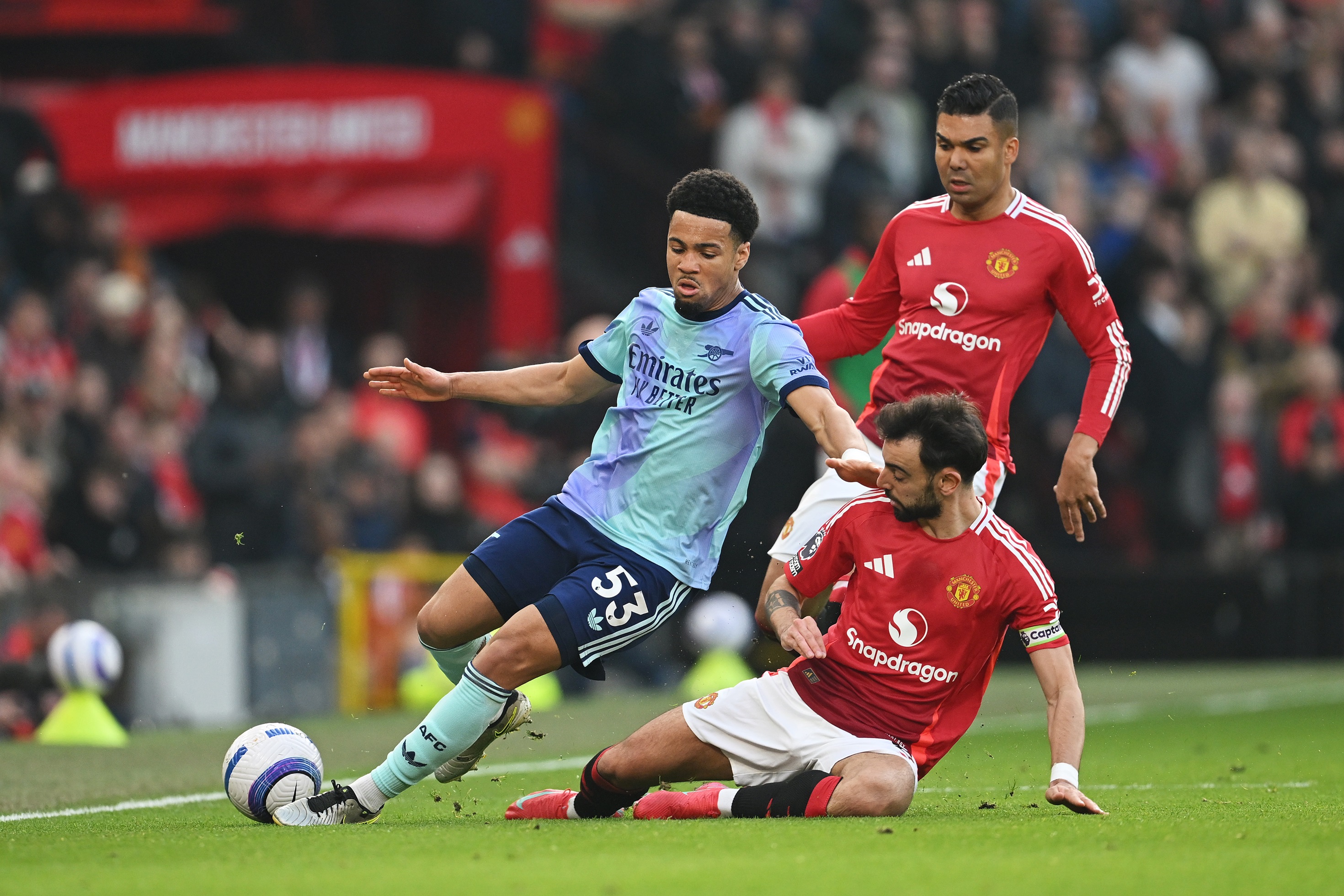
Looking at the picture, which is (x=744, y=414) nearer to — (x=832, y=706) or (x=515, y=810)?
(x=832, y=706)

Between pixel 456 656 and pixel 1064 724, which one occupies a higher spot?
pixel 1064 724

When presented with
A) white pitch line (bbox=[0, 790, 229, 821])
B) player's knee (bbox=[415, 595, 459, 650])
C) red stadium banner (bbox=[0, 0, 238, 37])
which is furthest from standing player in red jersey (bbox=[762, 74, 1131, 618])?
red stadium banner (bbox=[0, 0, 238, 37])

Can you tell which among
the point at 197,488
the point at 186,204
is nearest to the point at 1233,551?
the point at 197,488

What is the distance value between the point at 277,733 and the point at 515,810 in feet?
2.63

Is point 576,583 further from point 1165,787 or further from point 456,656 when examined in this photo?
point 1165,787

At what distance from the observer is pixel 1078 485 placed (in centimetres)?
654

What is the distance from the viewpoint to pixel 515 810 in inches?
250

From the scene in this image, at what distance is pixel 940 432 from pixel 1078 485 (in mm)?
910

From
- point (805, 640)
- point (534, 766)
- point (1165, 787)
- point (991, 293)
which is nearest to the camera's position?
point (805, 640)

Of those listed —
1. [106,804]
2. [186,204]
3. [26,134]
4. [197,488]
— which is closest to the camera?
[106,804]

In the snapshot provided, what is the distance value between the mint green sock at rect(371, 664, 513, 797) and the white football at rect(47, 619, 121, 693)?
15.7 ft

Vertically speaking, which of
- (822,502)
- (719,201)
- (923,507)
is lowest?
(822,502)

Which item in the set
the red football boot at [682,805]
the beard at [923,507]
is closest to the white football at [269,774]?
the red football boot at [682,805]

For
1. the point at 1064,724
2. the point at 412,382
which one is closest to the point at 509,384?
the point at 412,382
